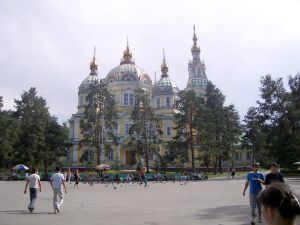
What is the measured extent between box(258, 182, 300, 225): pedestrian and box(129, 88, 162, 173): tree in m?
53.9

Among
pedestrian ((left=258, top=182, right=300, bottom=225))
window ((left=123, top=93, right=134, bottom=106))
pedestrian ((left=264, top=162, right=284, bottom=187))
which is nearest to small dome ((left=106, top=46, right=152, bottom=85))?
window ((left=123, top=93, right=134, bottom=106))

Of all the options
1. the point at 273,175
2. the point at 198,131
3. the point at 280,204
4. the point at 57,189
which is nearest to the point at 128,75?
the point at 198,131

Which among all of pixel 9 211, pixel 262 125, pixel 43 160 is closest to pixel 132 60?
pixel 43 160

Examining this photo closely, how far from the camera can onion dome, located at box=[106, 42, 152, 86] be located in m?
86.8

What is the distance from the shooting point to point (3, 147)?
56.8 m

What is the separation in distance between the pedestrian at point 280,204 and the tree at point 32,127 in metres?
57.0

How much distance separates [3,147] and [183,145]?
24173 millimetres

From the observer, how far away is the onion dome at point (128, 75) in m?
86.8

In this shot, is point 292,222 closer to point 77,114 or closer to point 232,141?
point 232,141

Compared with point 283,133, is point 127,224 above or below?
below

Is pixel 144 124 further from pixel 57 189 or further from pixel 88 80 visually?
pixel 57 189

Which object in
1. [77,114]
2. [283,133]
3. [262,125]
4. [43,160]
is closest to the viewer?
[283,133]

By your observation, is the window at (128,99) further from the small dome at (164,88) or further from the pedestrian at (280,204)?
the pedestrian at (280,204)

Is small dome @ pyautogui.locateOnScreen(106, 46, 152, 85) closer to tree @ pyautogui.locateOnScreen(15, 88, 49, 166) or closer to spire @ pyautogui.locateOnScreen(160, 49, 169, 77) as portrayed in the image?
spire @ pyautogui.locateOnScreen(160, 49, 169, 77)
